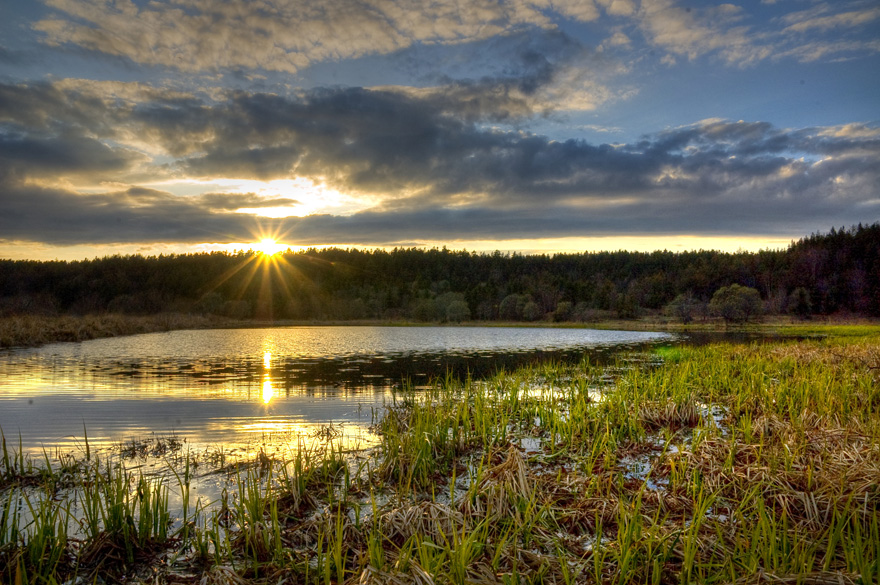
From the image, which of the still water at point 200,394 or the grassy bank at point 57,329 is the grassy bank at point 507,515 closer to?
the still water at point 200,394

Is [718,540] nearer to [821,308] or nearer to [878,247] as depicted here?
[821,308]

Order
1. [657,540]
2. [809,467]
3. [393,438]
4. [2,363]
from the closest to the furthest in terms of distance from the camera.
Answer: [657,540]
[809,467]
[393,438]
[2,363]

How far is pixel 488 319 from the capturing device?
13925 centimetres

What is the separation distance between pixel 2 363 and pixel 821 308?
530 ft

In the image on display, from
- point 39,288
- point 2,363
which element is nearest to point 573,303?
point 2,363

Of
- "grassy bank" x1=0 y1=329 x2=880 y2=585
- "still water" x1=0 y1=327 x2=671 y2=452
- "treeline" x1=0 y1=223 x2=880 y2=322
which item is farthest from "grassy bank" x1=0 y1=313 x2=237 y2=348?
"treeline" x1=0 y1=223 x2=880 y2=322

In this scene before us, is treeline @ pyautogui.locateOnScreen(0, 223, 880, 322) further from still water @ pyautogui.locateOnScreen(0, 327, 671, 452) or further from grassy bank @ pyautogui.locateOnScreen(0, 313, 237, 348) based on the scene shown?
still water @ pyautogui.locateOnScreen(0, 327, 671, 452)

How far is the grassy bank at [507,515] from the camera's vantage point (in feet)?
16.5

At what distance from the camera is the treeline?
132625 millimetres

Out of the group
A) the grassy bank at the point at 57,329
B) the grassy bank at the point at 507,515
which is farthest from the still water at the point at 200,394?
the grassy bank at the point at 57,329

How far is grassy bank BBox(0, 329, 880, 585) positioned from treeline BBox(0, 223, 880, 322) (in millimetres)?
108797

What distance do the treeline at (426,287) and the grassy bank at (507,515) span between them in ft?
357

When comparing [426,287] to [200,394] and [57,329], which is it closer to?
[57,329]

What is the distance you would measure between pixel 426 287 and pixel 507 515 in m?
166
